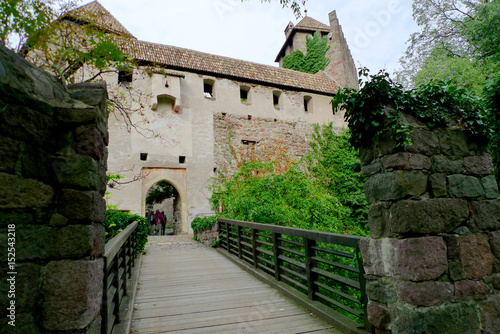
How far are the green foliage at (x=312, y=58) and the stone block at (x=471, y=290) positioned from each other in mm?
21385

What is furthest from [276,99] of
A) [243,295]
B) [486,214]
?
[486,214]

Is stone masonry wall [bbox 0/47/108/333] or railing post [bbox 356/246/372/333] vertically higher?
stone masonry wall [bbox 0/47/108/333]

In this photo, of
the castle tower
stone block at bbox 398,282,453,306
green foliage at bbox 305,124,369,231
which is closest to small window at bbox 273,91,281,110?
green foliage at bbox 305,124,369,231

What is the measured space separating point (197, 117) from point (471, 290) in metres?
13.0

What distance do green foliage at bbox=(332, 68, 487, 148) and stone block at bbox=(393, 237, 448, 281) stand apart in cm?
80

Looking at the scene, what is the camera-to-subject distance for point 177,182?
42.8ft

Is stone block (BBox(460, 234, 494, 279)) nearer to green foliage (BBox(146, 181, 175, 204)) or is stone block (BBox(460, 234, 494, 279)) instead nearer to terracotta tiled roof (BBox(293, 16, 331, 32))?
green foliage (BBox(146, 181, 175, 204))

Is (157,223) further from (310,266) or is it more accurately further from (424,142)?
(424,142)

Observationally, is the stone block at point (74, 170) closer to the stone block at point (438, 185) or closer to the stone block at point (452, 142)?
the stone block at point (438, 185)

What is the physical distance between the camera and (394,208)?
2.31m

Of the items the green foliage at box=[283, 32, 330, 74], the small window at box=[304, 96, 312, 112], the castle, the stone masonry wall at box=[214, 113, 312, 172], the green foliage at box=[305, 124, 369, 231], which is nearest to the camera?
the castle

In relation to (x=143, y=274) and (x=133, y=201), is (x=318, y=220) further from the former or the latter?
(x=133, y=201)

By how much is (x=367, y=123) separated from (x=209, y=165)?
11747mm

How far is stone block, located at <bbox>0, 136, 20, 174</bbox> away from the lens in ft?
4.64
